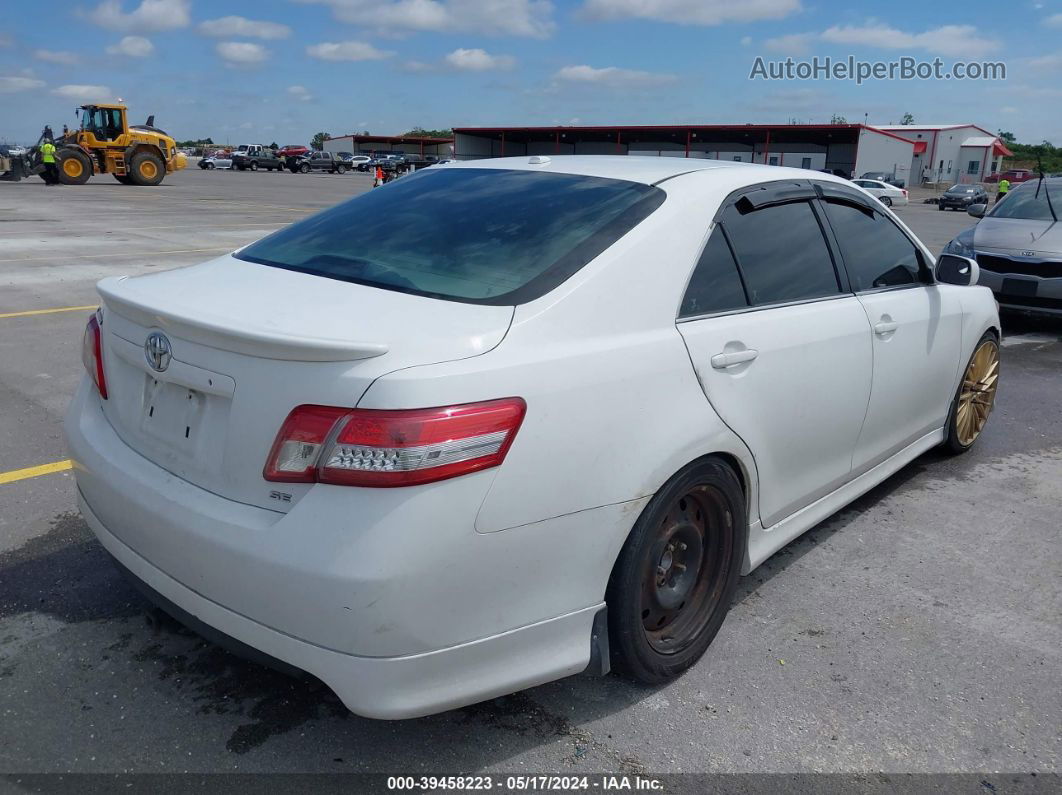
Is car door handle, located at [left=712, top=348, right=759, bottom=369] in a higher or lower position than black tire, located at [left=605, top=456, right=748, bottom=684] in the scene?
higher

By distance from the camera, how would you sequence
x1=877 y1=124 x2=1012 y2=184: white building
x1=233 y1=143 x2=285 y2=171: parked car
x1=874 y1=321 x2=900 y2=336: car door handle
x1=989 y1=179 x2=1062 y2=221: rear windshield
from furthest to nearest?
1. x1=877 y1=124 x2=1012 y2=184: white building
2. x1=233 y1=143 x2=285 y2=171: parked car
3. x1=989 y1=179 x2=1062 y2=221: rear windshield
4. x1=874 y1=321 x2=900 y2=336: car door handle

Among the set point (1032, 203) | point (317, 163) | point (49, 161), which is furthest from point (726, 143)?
point (1032, 203)

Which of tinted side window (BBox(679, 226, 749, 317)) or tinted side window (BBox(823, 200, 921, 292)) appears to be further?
tinted side window (BBox(823, 200, 921, 292))

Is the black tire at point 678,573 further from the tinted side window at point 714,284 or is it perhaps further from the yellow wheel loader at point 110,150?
the yellow wheel loader at point 110,150

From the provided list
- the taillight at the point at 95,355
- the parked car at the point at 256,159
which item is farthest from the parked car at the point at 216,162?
the taillight at the point at 95,355

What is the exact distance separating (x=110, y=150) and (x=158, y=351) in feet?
110

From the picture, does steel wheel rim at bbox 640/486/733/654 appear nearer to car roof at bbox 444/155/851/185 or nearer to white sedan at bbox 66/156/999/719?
white sedan at bbox 66/156/999/719

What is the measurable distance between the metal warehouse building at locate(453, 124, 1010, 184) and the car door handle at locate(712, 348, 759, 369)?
45624 millimetres

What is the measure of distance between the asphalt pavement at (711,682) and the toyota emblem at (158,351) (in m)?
0.93

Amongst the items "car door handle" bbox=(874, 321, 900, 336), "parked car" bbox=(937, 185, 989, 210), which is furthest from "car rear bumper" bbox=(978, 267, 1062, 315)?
"parked car" bbox=(937, 185, 989, 210)

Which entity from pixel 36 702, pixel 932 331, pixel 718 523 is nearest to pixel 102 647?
pixel 36 702

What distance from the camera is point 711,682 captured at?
279 centimetres

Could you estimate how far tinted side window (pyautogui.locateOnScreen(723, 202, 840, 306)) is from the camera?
9.86 ft

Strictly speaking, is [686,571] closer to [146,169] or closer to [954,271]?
[954,271]
